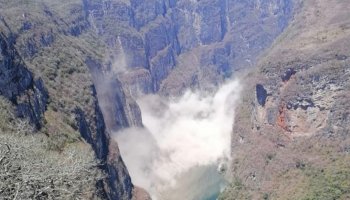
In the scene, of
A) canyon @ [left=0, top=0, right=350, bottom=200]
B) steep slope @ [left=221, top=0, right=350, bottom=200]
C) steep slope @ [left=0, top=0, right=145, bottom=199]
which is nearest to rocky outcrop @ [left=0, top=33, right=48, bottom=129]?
steep slope @ [left=0, top=0, right=145, bottom=199]

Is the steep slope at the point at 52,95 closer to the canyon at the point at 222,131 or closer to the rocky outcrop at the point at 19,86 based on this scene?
the rocky outcrop at the point at 19,86

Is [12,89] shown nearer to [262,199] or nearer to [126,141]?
[262,199]

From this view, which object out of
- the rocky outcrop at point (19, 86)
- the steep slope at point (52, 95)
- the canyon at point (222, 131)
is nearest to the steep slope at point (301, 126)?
the canyon at point (222, 131)

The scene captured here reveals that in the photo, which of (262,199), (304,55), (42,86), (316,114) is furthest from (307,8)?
(42,86)

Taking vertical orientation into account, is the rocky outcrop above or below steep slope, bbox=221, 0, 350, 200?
above

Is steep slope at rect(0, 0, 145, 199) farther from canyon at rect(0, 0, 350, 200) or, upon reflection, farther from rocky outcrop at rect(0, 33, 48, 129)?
canyon at rect(0, 0, 350, 200)
